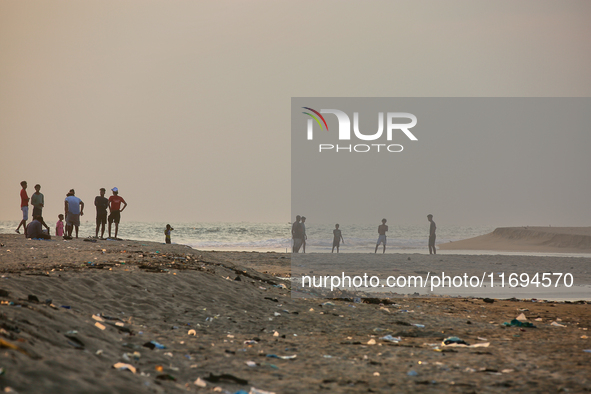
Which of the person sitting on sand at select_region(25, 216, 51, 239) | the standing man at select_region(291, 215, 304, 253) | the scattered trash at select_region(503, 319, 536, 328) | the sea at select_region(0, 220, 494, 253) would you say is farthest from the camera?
the sea at select_region(0, 220, 494, 253)

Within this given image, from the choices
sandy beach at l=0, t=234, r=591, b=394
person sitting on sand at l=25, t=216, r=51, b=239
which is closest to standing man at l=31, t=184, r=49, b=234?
person sitting on sand at l=25, t=216, r=51, b=239

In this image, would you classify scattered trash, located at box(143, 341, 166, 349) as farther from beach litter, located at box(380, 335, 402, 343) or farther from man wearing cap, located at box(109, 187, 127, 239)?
man wearing cap, located at box(109, 187, 127, 239)

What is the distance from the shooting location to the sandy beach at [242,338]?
13.4ft

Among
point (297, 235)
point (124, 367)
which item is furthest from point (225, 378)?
point (297, 235)

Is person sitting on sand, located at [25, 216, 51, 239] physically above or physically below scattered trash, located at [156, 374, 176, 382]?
above

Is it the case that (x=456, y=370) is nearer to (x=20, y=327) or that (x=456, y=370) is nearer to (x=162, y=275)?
(x=20, y=327)

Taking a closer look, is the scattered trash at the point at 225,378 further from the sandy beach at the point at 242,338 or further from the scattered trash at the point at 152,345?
the scattered trash at the point at 152,345

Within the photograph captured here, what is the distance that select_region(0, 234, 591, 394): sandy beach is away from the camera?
4078 millimetres

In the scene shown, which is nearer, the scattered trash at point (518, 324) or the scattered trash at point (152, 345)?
the scattered trash at point (152, 345)

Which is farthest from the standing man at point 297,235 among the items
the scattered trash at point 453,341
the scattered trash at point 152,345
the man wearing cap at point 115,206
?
the scattered trash at point 152,345

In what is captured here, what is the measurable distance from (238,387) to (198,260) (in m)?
7.45

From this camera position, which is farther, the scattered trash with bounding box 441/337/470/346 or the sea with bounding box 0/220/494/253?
the sea with bounding box 0/220/494/253

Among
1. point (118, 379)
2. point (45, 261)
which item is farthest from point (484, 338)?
point (45, 261)

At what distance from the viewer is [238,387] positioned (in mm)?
4121
